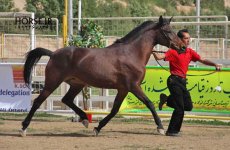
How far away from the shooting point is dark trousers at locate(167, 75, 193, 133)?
41.7 ft

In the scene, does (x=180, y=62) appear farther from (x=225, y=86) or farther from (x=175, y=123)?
(x=225, y=86)

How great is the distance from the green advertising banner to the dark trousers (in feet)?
7.06

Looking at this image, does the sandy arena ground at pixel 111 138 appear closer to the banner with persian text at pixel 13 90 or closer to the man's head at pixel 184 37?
the banner with persian text at pixel 13 90

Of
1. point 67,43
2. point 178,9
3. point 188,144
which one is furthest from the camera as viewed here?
point 178,9

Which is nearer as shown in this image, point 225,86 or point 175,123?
point 175,123

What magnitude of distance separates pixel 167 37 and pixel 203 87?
2.49m

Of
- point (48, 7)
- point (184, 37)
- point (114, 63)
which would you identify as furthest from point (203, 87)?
point (48, 7)

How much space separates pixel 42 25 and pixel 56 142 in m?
7.06

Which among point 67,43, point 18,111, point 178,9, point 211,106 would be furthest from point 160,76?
point 178,9

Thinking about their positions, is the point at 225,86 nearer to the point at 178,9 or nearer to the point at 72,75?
the point at 72,75

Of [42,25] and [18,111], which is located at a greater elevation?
[42,25]

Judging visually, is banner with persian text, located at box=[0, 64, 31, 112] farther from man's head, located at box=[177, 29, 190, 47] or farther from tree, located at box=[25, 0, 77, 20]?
tree, located at box=[25, 0, 77, 20]

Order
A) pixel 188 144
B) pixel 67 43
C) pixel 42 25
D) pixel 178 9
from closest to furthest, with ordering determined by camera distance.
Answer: pixel 188 144 → pixel 67 43 → pixel 42 25 → pixel 178 9

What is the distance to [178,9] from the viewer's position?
62.4m
